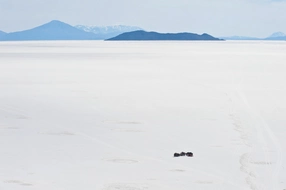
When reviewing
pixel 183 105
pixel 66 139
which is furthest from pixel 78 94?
pixel 66 139

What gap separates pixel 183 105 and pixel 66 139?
4791 millimetres

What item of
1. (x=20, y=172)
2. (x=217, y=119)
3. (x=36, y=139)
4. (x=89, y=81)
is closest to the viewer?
(x=20, y=172)

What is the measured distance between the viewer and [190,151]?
8172 millimetres

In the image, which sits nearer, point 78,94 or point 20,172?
point 20,172

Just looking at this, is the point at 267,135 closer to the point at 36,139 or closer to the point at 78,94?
the point at 36,139

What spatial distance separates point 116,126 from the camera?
1034 centimetres

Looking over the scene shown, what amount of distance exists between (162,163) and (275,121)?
4.25m

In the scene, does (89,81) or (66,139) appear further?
(89,81)

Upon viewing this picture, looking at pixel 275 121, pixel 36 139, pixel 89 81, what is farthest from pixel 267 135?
pixel 89 81

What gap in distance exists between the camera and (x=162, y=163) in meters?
7.38

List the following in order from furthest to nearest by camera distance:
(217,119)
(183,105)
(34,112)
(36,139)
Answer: (183,105) → (34,112) → (217,119) → (36,139)

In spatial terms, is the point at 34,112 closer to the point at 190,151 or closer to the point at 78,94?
the point at 78,94

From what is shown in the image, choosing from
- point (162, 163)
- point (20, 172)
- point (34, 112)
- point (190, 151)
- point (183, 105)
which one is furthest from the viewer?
point (183, 105)

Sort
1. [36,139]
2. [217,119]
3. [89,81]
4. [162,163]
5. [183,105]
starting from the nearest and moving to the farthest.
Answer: [162,163] < [36,139] < [217,119] < [183,105] < [89,81]
